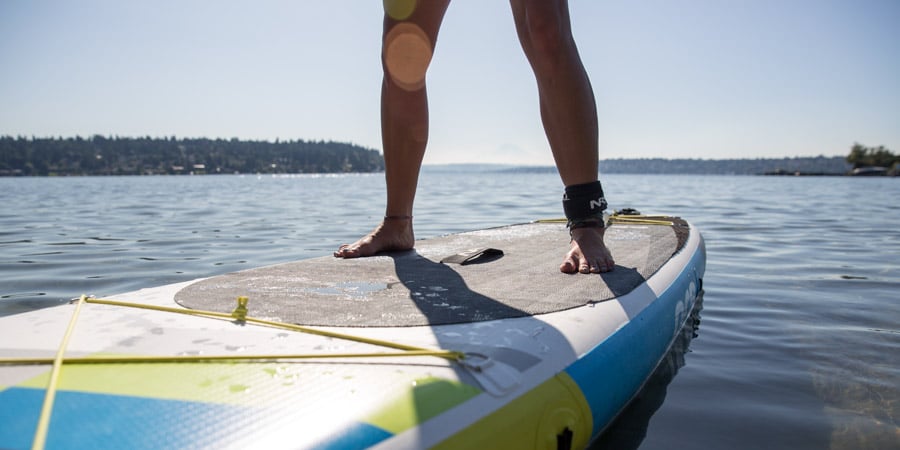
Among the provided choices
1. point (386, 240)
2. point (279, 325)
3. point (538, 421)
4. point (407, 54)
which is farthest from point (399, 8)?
point (538, 421)

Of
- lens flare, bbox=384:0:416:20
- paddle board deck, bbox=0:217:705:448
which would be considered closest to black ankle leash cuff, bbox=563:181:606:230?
paddle board deck, bbox=0:217:705:448

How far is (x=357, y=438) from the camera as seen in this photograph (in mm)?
813

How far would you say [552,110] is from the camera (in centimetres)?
228

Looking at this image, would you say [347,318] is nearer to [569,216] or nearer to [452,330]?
[452,330]

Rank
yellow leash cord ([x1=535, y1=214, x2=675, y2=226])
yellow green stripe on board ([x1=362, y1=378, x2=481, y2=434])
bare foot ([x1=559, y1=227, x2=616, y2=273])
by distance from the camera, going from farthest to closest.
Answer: yellow leash cord ([x1=535, y1=214, x2=675, y2=226]), bare foot ([x1=559, y1=227, x2=616, y2=273]), yellow green stripe on board ([x1=362, y1=378, x2=481, y2=434])

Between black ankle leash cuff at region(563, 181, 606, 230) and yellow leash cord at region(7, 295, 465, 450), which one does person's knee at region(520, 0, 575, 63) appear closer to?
black ankle leash cuff at region(563, 181, 606, 230)

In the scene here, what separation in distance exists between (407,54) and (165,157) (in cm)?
10564

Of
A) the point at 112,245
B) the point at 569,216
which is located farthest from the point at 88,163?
the point at 569,216

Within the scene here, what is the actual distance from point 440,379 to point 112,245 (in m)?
6.16

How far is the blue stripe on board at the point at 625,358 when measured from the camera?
1.34 meters

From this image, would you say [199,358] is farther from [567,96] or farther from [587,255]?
[567,96]

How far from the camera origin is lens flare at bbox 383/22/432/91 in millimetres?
2713

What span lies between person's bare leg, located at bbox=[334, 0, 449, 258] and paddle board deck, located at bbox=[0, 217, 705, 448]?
753mm

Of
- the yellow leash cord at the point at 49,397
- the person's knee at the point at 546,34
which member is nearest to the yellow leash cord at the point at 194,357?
the yellow leash cord at the point at 49,397
